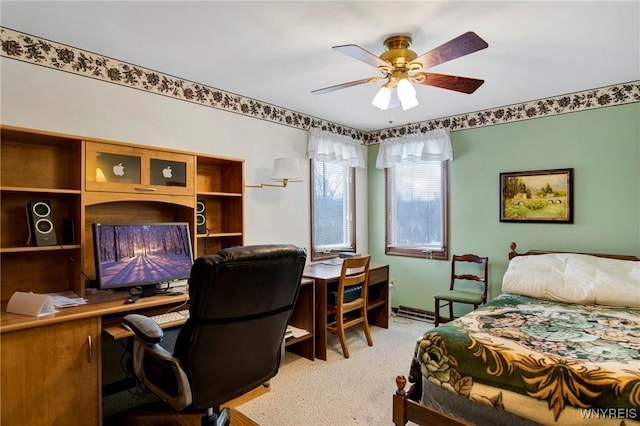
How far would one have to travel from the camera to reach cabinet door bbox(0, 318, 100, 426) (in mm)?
1717

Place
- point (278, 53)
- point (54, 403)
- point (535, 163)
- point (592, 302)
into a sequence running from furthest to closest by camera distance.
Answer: point (535, 163), point (592, 302), point (278, 53), point (54, 403)

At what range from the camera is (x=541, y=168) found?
11.8 ft

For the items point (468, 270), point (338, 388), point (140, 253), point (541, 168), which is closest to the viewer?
point (140, 253)

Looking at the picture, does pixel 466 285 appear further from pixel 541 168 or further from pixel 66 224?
pixel 66 224

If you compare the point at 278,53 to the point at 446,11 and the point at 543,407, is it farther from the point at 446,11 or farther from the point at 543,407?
the point at 543,407

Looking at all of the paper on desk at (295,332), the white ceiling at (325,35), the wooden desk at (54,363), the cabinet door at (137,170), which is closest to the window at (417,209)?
the white ceiling at (325,35)

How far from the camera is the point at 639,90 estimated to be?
3.07m

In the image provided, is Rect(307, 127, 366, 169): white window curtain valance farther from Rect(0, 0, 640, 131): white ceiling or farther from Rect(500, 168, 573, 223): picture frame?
Rect(500, 168, 573, 223): picture frame

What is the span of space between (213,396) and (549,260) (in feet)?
9.84

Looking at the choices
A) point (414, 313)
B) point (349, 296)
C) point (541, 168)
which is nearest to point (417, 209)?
point (414, 313)

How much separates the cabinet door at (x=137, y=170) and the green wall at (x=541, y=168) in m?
3.01

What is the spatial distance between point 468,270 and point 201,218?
2980mm

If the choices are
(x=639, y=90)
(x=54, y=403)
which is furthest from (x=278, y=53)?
(x=639, y=90)

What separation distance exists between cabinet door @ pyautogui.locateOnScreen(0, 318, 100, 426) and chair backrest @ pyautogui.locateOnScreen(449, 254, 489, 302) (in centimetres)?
347
